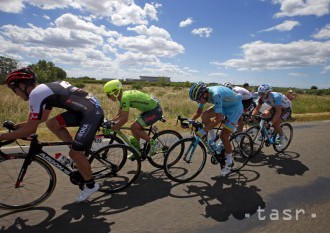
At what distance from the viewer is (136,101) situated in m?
5.46

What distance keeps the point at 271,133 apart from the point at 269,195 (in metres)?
3.28

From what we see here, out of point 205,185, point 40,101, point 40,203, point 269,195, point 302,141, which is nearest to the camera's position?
point 40,101

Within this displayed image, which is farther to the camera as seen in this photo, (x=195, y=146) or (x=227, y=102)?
(x=227, y=102)

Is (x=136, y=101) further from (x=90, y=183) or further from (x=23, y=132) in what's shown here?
(x=23, y=132)

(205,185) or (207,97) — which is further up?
(207,97)

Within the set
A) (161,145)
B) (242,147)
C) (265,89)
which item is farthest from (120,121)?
(265,89)

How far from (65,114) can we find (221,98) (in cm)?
306

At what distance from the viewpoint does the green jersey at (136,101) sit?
5221mm

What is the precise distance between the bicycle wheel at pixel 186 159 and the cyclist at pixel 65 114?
5.34 ft

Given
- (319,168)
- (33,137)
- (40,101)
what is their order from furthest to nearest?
(319,168), (33,137), (40,101)

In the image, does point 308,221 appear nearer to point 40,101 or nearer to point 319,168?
point 319,168

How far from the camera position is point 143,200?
4371 mm

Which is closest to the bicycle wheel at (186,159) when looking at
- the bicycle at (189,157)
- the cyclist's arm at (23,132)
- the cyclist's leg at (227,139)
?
the bicycle at (189,157)

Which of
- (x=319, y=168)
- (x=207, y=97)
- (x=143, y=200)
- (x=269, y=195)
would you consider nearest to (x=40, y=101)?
(x=143, y=200)
